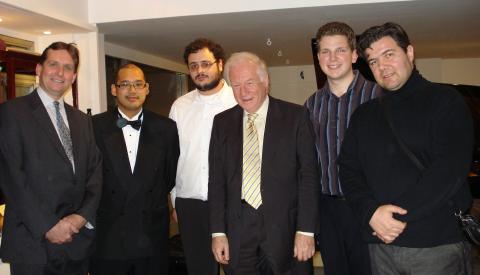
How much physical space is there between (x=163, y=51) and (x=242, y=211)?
6289 millimetres

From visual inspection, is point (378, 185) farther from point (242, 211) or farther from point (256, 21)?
point (256, 21)

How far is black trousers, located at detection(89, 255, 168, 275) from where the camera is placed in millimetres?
2637

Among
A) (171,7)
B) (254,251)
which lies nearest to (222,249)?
(254,251)

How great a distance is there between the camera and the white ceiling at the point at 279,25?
500cm

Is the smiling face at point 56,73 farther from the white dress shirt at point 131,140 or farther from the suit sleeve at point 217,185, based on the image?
the suit sleeve at point 217,185

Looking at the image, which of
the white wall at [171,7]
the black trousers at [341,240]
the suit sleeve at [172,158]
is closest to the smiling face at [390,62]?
the black trousers at [341,240]

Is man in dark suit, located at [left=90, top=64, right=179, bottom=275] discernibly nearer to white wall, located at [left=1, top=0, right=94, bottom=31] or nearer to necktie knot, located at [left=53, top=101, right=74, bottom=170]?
necktie knot, located at [left=53, top=101, right=74, bottom=170]

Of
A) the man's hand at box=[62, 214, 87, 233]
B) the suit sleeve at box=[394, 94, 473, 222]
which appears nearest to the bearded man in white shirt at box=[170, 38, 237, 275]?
the man's hand at box=[62, 214, 87, 233]

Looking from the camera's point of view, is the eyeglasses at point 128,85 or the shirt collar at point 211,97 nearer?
the eyeglasses at point 128,85

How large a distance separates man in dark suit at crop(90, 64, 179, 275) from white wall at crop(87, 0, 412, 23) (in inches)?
96.4

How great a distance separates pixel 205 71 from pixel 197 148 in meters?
0.52

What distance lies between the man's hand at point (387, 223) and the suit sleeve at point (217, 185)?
781mm

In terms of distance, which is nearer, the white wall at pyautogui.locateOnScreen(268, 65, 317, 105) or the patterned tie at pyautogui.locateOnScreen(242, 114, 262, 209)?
the patterned tie at pyautogui.locateOnScreen(242, 114, 262, 209)

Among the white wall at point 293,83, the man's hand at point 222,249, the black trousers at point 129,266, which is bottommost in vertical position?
the black trousers at point 129,266
